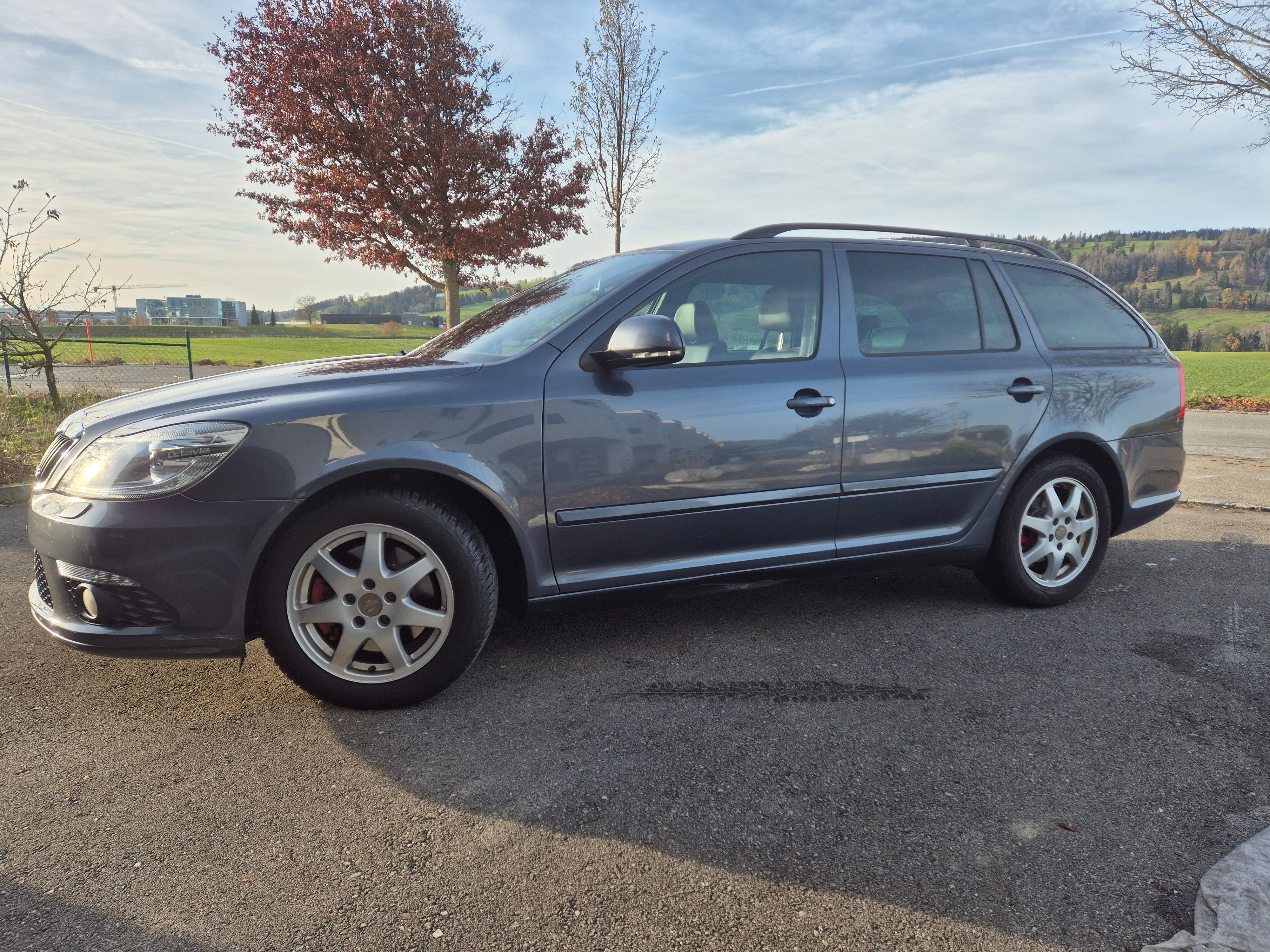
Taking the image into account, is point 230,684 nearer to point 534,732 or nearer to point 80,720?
point 80,720

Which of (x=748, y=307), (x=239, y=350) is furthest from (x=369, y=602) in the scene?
(x=239, y=350)

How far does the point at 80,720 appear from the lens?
2.76 m

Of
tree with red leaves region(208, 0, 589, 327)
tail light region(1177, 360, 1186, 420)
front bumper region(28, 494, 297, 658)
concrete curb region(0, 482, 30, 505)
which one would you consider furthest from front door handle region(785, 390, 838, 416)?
tree with red leaves region(208, 0, 589, 327)

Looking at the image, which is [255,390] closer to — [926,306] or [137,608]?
[137,608]

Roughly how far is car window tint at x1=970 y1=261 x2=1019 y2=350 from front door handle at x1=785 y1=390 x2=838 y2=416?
3.44 feet

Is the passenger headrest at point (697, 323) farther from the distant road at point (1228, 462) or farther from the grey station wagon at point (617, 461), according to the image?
the distant road at point (1228, 462)

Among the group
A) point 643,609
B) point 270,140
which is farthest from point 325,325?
point 643,609

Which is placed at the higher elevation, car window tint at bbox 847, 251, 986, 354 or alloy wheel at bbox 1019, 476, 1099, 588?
car window tint at bbox 847, 251, 986, 354

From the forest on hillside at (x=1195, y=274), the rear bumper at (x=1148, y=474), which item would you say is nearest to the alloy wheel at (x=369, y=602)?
the rear bumper at (x=1148, y=474)

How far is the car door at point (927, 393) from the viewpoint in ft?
11.6

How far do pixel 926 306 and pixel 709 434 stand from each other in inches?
55.4

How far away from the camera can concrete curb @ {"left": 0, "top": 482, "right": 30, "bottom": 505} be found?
6.16 metres

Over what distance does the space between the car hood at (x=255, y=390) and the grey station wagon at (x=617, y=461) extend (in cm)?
2

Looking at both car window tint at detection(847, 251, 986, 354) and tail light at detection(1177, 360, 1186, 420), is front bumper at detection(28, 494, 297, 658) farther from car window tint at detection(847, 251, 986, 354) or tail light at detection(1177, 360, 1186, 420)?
tail light at detection(1177, 360, 1186, 420)
